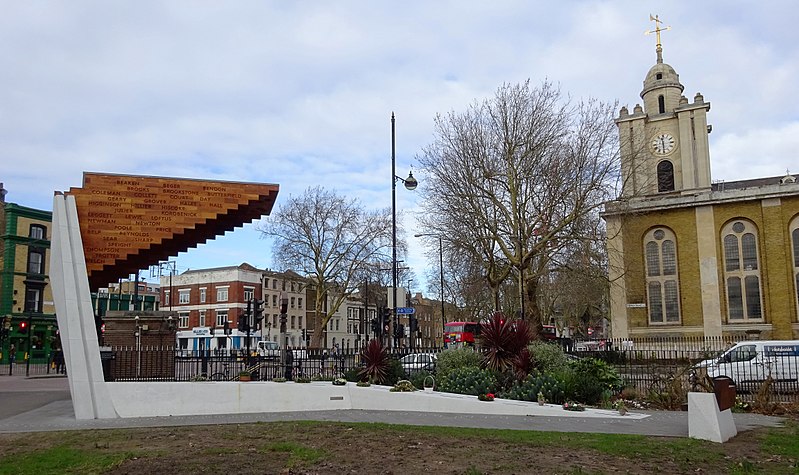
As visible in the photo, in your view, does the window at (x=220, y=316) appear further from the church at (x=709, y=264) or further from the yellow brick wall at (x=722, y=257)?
the yellow brick wall at (x=722, y=257)

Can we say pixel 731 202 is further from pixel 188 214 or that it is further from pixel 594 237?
pixel 188 214

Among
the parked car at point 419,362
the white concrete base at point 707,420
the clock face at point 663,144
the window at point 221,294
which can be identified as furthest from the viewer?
the window at point 221,294

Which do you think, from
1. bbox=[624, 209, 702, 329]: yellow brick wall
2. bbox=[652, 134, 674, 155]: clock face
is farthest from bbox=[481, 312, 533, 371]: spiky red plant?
bbox=[652, 134, 674, 155]: clock face

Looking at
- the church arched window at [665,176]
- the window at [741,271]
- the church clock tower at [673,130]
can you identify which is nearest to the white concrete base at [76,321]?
the window at [741,271]

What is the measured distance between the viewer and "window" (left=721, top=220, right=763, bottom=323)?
42.2m

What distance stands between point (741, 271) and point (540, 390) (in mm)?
33823

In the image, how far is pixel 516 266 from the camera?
30.1 m

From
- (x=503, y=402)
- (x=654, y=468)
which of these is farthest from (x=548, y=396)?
(x=654, y=468)

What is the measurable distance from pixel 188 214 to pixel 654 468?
40.0ft

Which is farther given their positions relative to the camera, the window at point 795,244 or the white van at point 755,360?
the window at point 795,244

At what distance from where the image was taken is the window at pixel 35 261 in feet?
173

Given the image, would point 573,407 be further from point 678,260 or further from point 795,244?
point 795,244

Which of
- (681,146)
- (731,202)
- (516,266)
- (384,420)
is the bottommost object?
(384,420)

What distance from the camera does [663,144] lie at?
51750mm
